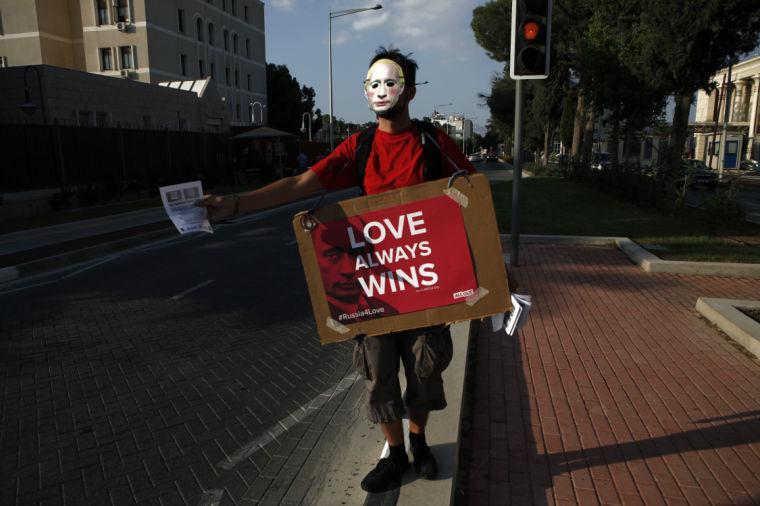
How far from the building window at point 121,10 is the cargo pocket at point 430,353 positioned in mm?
47433

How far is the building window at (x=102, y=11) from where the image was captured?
139 ft

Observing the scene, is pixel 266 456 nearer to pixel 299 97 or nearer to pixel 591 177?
pixel 591 177

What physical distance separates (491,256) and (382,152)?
2.30 ft

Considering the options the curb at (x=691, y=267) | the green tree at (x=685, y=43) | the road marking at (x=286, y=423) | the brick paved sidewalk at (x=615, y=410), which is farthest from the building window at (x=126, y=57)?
the road marking at (x=286, y=423)

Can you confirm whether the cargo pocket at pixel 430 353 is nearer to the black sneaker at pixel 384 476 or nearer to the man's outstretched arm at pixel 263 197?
the black sneaker at pixel 384 476

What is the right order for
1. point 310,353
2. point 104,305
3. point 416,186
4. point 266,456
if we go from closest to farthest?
point 416,186, point 266,456, point 310,353, point 104,305

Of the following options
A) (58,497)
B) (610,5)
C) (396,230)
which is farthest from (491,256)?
(610,5)

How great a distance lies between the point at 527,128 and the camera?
155 ft

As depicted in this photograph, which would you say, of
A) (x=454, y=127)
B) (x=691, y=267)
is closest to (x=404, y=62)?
(x=691, y=267)

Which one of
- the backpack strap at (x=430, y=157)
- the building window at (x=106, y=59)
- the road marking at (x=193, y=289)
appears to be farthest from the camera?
the building window at (x=106, y=59)

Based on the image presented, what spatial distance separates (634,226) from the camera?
12.5 meters

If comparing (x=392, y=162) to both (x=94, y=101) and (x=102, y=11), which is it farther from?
(x=102, y=11)

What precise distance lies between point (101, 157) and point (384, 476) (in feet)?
62.5

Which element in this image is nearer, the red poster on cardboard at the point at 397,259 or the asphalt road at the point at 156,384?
the red poster on cardboard at the point at 397,259
